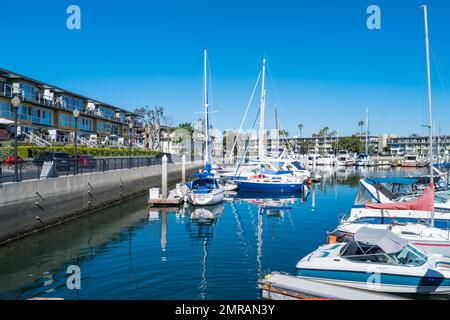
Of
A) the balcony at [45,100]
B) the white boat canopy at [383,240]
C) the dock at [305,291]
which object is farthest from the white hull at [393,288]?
the balcony at [45,100]

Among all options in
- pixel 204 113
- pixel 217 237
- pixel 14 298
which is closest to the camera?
pixel 14 298

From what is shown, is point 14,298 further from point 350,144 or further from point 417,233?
point 350,144

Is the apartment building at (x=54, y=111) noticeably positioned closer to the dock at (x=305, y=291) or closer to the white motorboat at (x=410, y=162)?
the dock at (x=305, y=291)

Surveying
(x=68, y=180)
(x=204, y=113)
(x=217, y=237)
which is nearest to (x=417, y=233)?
(x=217, y=237)

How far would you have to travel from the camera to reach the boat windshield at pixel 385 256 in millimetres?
12664

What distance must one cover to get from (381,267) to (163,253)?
32.8 ft

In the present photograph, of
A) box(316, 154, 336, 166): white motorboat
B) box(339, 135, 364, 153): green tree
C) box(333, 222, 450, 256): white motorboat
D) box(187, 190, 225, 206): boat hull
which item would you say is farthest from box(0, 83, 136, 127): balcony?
box(339, 135, 364, 153): green tree

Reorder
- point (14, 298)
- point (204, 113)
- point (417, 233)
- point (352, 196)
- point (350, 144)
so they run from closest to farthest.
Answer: point (14, 298) < point (417, 233) < point (352, 196) < point (204, 113) < point (350, 144)

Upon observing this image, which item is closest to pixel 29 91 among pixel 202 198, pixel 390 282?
pixel 202 198

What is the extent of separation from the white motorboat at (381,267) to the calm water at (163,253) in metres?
2.46

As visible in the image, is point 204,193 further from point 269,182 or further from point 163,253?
point 163,253

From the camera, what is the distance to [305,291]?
11.2 metres

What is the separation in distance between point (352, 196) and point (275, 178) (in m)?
8.72
